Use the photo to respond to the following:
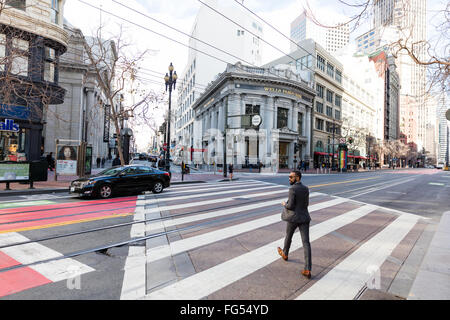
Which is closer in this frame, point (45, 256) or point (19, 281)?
point (19, 281)

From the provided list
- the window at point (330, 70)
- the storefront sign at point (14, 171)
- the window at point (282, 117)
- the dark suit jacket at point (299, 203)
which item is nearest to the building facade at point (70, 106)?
the storefront sign at point (14, 171)

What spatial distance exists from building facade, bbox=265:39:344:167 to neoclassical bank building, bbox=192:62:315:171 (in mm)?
6166

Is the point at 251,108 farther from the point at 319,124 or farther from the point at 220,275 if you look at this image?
the point at 220,275

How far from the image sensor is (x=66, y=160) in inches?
669

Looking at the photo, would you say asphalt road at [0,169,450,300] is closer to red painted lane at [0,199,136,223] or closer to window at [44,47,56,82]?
red painted lane at [0,199,136,223]

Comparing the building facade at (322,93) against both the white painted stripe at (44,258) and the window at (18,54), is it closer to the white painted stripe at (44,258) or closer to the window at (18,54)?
the window at (18,54)

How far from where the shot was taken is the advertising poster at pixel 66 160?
16797mm

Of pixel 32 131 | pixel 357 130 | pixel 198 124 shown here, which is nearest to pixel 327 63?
pixel 357 130

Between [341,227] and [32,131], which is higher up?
[32,131]

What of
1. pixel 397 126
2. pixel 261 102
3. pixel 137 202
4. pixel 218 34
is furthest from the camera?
pixel 397 126

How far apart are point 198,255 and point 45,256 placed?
2.78 metres

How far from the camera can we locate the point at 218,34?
182 feet
